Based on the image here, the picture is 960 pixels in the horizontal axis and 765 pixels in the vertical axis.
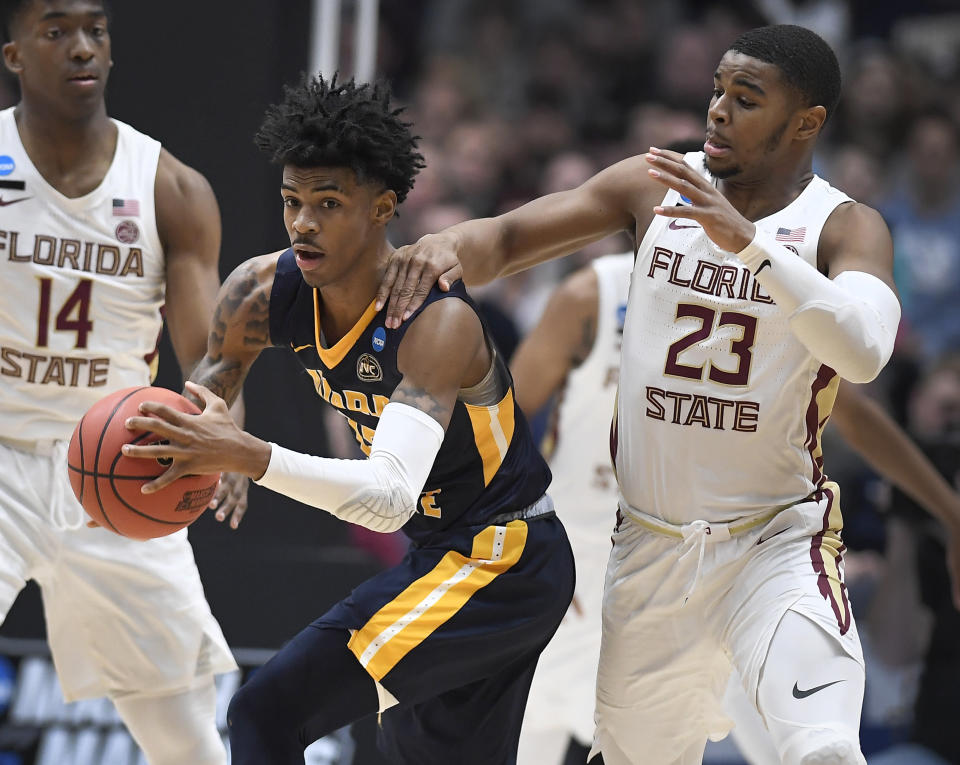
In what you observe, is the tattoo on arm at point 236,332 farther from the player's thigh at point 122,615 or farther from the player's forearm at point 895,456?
the player's forearm at point 895,456

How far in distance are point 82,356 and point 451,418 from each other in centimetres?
139

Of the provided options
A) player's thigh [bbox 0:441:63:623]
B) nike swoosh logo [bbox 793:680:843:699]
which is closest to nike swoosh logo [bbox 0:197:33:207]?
player's thigh [bbox 0:441:63:623]

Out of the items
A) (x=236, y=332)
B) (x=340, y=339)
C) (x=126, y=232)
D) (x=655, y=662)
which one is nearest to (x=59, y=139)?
(x=126, y=232)

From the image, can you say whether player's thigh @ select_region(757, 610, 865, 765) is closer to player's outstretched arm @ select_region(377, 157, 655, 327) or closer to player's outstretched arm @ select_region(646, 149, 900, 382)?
player's outstretched arm @ select_region(646, 149, 900, 382)

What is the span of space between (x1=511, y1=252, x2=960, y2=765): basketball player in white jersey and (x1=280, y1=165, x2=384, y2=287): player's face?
1.48m

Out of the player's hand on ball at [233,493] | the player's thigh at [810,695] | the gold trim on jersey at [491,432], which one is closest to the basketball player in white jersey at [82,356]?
the player's hand on ball at [233,493]

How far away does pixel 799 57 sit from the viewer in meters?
3.92

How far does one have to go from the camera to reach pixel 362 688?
369cm

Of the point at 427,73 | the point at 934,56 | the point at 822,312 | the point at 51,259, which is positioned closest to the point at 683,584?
the point at 822,312

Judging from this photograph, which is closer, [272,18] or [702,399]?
[702,399]

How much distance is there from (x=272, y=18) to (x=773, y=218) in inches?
153

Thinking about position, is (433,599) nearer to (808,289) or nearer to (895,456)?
(808,289)

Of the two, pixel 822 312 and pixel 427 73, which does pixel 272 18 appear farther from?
pixel 822 312

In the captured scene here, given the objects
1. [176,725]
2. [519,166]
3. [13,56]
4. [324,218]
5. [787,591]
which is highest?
[519,166]
